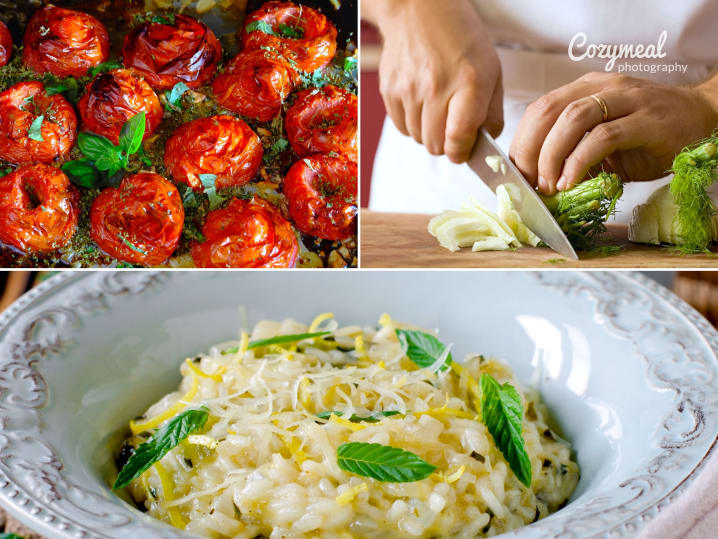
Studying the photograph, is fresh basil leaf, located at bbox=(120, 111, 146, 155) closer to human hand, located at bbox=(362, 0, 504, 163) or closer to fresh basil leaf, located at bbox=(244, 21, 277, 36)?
fresh basil leaf, located at bbox=(244, 21, 277, 36)

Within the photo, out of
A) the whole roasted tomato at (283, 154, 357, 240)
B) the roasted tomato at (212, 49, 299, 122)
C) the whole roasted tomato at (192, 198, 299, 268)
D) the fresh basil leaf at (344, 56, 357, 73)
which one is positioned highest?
the fresh basil leaf at (344, 56, 357, 73)

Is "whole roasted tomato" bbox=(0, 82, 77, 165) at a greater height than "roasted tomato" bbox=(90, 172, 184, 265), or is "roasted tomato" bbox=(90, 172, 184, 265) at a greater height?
"whole roasted tomato" bbox=(0, 82, 77, 165)

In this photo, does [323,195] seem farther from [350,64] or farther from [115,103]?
[115,103]

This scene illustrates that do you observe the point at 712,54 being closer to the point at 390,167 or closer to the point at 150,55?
the point at 390,167

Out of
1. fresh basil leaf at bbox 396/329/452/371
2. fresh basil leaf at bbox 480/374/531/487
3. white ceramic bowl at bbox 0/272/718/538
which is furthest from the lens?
fresh basil leaf at bbox 396/329/452/371

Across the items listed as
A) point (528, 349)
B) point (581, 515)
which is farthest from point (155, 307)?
point (581, 515)

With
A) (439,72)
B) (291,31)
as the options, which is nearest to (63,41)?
(291,31)

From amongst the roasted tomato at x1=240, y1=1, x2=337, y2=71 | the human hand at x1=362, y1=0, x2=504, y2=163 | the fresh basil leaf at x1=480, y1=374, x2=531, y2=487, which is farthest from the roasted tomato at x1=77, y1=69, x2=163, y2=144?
the fresh basil leaf at x1=480, y1=374, x2=531, y2=487
